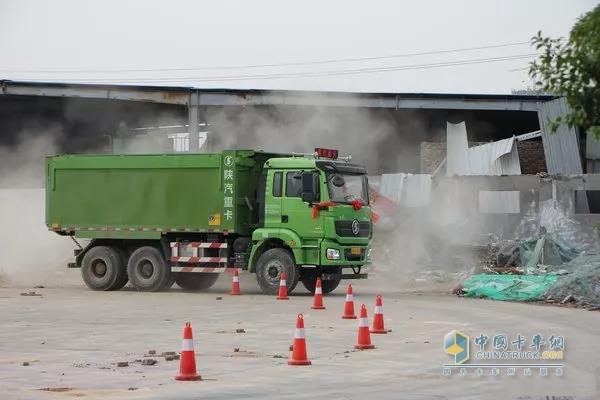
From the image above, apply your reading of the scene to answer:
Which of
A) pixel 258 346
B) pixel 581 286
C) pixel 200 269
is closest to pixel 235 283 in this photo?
pixel 200 269

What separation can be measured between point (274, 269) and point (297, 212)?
4.96 ft

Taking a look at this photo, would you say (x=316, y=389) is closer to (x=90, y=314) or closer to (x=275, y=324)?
(x=275, y=324)

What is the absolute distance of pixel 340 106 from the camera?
38656 mm

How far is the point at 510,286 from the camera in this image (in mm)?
23703

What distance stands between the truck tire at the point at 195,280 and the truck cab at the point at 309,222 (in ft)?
9.74

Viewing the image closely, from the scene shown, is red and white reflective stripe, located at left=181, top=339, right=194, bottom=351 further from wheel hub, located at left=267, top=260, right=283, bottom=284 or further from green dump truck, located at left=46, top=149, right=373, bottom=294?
wheel hub, located at left=267, top=260, right=283, bottom=284

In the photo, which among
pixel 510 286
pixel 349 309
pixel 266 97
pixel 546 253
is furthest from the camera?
pixel 266 97

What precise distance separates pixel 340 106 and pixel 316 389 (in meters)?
28.9

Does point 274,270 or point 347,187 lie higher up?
point 347,187

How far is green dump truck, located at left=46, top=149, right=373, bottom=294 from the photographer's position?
23.6 metres

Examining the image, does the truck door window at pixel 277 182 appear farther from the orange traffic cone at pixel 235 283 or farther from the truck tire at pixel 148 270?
the truck tire at pixel 148 270

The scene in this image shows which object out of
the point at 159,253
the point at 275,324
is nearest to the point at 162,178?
the point at 159,253

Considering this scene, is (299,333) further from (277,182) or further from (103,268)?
(103,268)

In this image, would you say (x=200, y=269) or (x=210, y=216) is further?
(x=200, y=269)
